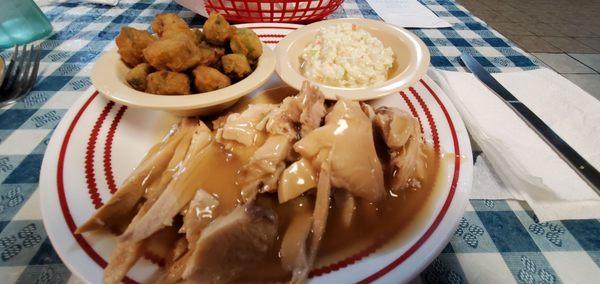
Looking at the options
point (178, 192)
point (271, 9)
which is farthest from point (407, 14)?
point (178, 192)

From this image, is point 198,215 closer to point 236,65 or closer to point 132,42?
point 236,65

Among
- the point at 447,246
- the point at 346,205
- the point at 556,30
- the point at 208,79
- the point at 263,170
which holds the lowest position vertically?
the point at 556,30

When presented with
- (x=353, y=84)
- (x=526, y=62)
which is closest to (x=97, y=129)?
(x=353, y=84)

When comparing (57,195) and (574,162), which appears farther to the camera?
(574,162)

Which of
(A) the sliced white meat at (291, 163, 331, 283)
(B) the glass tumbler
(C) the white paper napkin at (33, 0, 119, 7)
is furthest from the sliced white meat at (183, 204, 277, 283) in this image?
(C) the white paper napkin at (33, 0, 119, 7)

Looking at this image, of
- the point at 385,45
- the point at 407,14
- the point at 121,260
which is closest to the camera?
the point at 121,260

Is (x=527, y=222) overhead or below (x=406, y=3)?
below

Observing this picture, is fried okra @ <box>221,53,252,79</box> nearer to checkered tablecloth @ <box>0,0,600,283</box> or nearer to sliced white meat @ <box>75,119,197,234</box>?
sliced white meat @ <box>75,119,197,234</box>

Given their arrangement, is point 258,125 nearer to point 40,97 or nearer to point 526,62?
point 40,97

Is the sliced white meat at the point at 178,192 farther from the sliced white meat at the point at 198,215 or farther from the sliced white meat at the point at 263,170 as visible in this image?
the sliced white meat at the point at 263,170
